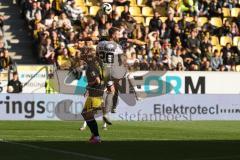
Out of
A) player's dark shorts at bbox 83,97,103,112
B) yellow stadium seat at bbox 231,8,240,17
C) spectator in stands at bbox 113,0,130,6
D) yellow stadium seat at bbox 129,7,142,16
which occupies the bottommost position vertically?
yellow stadium seat at bbox 231,8,240,17

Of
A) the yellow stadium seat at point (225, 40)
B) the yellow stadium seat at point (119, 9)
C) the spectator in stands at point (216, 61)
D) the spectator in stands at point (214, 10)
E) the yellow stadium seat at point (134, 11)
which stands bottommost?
the spectator in stands at point (216, 61)

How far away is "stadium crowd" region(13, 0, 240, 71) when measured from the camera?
31.9 meters

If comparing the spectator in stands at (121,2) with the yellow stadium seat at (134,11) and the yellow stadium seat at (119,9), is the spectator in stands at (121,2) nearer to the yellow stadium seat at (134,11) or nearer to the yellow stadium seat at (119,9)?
the yellow stadium seat at (119,9)

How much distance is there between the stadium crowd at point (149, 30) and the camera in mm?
31938

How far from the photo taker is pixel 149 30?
34781 mm

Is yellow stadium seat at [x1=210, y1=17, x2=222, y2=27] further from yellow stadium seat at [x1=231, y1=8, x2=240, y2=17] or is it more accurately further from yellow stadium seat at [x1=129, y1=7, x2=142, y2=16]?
yellow stadium seat at [x1=129, y1=7, x2=142, y2=16]

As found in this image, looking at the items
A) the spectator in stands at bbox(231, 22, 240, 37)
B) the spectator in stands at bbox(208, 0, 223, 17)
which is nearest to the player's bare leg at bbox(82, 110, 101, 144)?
the spectator in stands at bbox(231, 22, 240, 37)

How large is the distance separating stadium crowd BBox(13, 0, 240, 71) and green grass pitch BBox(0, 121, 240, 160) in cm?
1052

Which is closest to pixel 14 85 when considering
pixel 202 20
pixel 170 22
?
pixel 170 22
